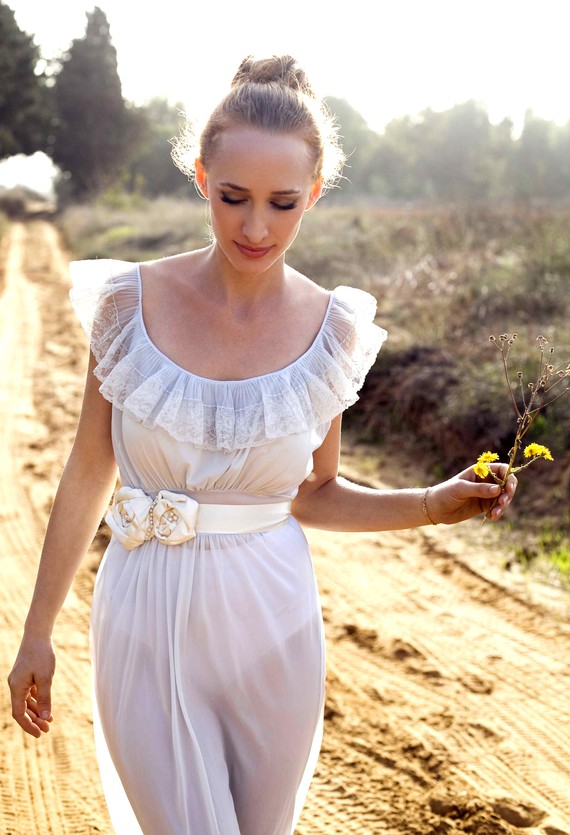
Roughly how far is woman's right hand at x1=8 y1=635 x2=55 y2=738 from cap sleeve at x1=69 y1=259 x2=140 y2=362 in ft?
2.12

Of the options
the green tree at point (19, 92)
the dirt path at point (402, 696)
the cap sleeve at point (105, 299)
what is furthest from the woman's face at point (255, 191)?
the green tree at point (19, 92)

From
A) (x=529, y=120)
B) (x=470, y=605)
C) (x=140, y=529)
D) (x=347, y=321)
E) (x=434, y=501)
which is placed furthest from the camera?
(x=529, y=120)

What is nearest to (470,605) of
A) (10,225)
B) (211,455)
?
(211,455)

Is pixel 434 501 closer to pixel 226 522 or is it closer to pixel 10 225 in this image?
pixel 226 522

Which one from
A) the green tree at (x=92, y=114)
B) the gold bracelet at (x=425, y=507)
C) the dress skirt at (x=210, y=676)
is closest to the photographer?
Result: the dress skirt at (x=210, y=676)

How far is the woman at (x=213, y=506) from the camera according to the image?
182cm

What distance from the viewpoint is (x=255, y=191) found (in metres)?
1.82

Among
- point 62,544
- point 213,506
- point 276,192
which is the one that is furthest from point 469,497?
point 62,544

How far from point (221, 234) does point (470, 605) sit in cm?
348

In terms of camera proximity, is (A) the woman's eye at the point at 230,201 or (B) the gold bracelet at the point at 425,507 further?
(B) the gold bracelet at the point at 425,507

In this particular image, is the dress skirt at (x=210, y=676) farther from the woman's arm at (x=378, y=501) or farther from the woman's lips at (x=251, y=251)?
the woman's lips at (x=251, y=251)

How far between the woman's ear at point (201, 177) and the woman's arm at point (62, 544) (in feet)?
1.54

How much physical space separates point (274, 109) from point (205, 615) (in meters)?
1.09

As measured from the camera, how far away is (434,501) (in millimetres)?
2006
